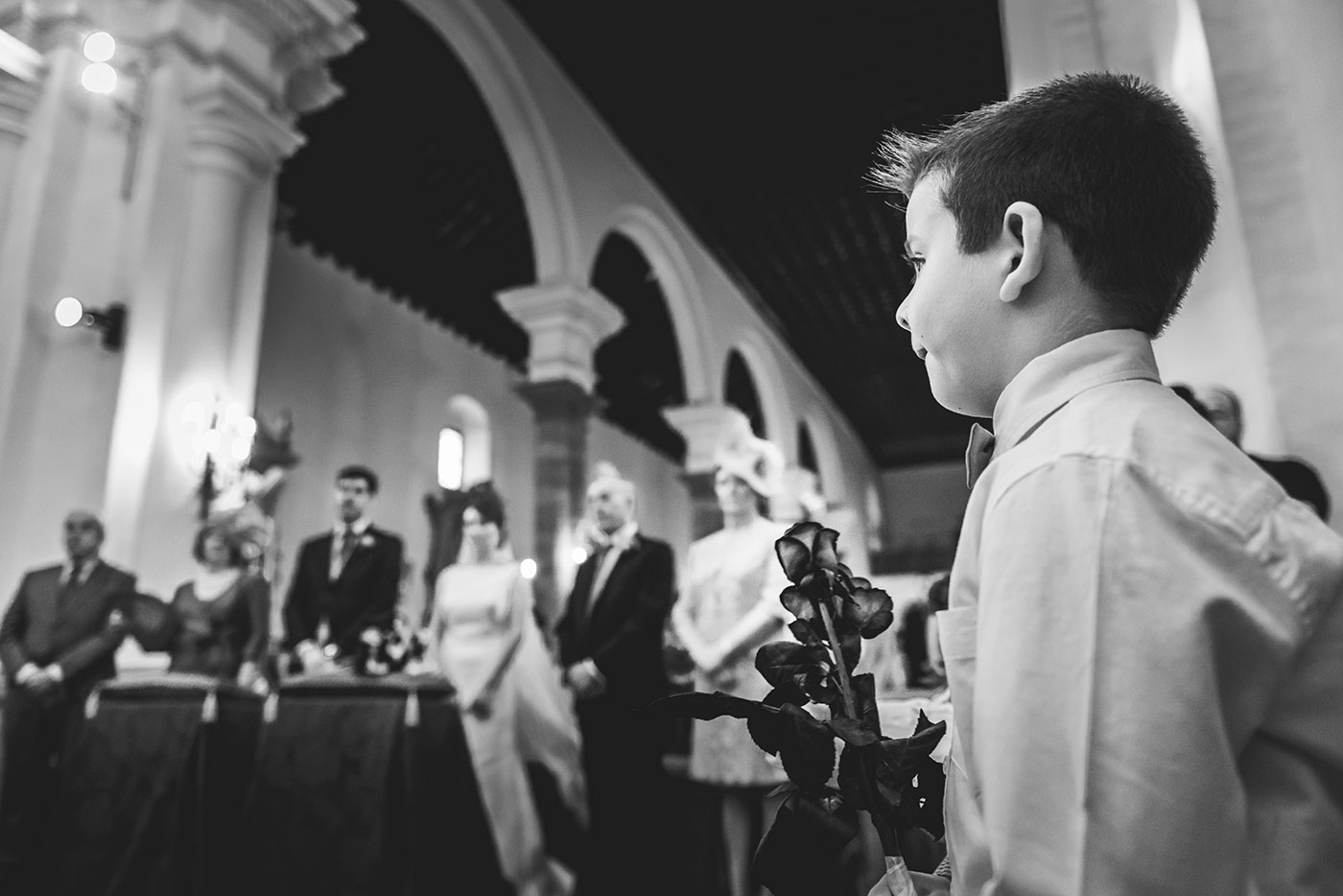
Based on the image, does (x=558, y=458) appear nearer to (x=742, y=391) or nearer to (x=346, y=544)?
(x=346, y=544)

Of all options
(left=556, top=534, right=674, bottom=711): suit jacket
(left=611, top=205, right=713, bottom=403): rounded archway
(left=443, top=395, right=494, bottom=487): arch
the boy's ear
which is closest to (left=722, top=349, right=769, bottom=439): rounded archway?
(left=611, top=205, right=713, bottom=403): rounded archway

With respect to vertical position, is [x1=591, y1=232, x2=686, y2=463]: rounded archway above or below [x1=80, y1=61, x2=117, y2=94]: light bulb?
above

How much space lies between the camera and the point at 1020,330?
0.79m

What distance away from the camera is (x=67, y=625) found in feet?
15.1

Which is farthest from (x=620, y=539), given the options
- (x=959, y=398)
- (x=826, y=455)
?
(x=826, y=455)

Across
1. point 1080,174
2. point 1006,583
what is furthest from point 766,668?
point 1080,174

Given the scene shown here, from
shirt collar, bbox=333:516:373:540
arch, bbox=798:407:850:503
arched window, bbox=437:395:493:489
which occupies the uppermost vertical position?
arch, bbox=798:407:850:503

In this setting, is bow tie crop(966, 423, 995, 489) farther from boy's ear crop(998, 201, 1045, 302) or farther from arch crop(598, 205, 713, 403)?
Result: arch crop(598, 205, 713, 403)

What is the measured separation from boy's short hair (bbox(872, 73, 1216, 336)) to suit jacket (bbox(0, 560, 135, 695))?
4.89 m

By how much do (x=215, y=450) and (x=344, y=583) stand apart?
1.35 metres

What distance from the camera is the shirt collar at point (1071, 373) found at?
73cm

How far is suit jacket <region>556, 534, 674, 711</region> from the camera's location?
4594 mm

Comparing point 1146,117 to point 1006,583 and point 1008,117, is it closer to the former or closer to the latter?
point 1008,117

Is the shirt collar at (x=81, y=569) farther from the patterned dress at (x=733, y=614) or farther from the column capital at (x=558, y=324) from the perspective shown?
the column capital at (x=558, y=324)
